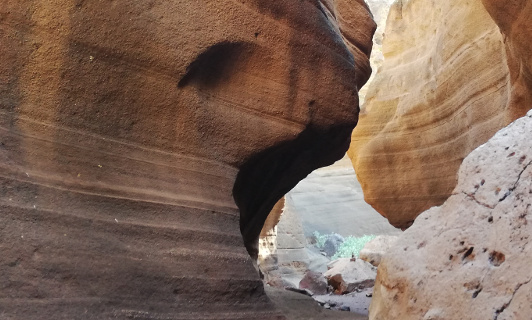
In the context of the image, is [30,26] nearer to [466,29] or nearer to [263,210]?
[263,210]

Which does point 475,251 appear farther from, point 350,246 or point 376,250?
point 350,246

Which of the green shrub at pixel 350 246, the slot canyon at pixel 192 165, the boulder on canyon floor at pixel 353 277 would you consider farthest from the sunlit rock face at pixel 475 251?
the green shrub at pixel 350 246

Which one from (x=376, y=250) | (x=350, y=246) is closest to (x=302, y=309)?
(x=376, y=250)

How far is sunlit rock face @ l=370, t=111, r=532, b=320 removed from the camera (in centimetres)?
180

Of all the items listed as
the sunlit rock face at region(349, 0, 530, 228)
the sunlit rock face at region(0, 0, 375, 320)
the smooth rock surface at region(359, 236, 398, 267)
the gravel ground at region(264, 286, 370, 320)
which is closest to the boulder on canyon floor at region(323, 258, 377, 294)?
the sunlit rock face at region(349, 0, 530, 228)

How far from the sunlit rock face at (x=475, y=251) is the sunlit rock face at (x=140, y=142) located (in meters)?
1.12

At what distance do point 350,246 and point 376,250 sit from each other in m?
8.71

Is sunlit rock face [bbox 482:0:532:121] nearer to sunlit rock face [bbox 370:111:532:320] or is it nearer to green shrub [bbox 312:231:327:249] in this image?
sunlit rock face [bbox 370:111:532:320]

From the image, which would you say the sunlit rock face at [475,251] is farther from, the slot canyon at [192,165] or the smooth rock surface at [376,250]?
the smooth rock surface at [376,250]

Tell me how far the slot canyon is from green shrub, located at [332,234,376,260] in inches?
542

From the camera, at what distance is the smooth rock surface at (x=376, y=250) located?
→ 10107 mm

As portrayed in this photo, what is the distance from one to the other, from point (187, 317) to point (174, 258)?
0.34 m

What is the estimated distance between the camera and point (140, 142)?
3055 mm

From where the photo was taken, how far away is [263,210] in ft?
16.9
